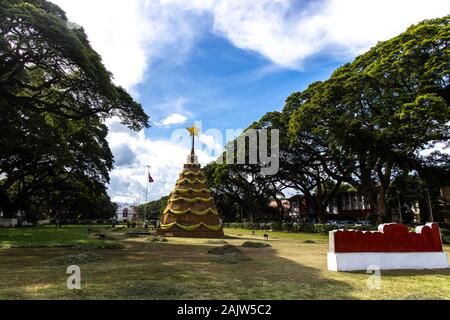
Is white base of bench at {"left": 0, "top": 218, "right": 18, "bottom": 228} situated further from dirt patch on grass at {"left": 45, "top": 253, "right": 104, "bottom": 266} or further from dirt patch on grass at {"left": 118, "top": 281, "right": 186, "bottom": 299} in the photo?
dirt patch on grass at {"left": 118, "top": 281, "right": 186, "bottom": 299}

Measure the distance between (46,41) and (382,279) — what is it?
17.4m

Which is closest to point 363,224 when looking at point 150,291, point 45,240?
point 45,240

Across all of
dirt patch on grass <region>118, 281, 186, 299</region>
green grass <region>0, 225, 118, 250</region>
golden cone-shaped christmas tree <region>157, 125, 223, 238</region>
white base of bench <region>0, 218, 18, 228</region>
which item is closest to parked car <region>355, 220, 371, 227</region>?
golden cone-shaped christmas tree <region>157, 125, 223, 238</region>

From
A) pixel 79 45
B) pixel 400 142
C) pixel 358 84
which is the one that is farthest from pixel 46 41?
pixel 400 142

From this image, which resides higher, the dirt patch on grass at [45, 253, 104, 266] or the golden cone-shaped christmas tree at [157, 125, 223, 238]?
the golden cone-shaped christmas tree at [157, 125, 223, 238]

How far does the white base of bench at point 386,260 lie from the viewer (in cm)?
1144

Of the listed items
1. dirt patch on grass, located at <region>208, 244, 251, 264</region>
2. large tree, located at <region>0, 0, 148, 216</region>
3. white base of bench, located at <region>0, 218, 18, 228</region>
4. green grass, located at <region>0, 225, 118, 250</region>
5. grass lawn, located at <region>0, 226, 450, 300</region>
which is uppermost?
large tree, located at <region>0, 0, 148, 216</region>

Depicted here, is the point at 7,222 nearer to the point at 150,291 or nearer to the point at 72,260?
the point at 72,260

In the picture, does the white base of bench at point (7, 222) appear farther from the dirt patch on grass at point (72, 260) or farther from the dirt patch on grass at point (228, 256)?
the dirt patch on grass at point (228, 256)

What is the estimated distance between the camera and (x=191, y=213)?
102 ft

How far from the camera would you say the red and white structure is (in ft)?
37.7

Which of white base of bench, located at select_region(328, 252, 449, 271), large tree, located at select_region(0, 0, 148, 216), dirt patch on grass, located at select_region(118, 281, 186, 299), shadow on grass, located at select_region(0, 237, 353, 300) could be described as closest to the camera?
dirt patch on grass, located at select_region(118, 281, 186, 299)

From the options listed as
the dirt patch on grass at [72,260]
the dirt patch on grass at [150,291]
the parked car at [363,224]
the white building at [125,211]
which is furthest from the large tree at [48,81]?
the white building at [125,211]

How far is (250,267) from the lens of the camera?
12.2 meters
